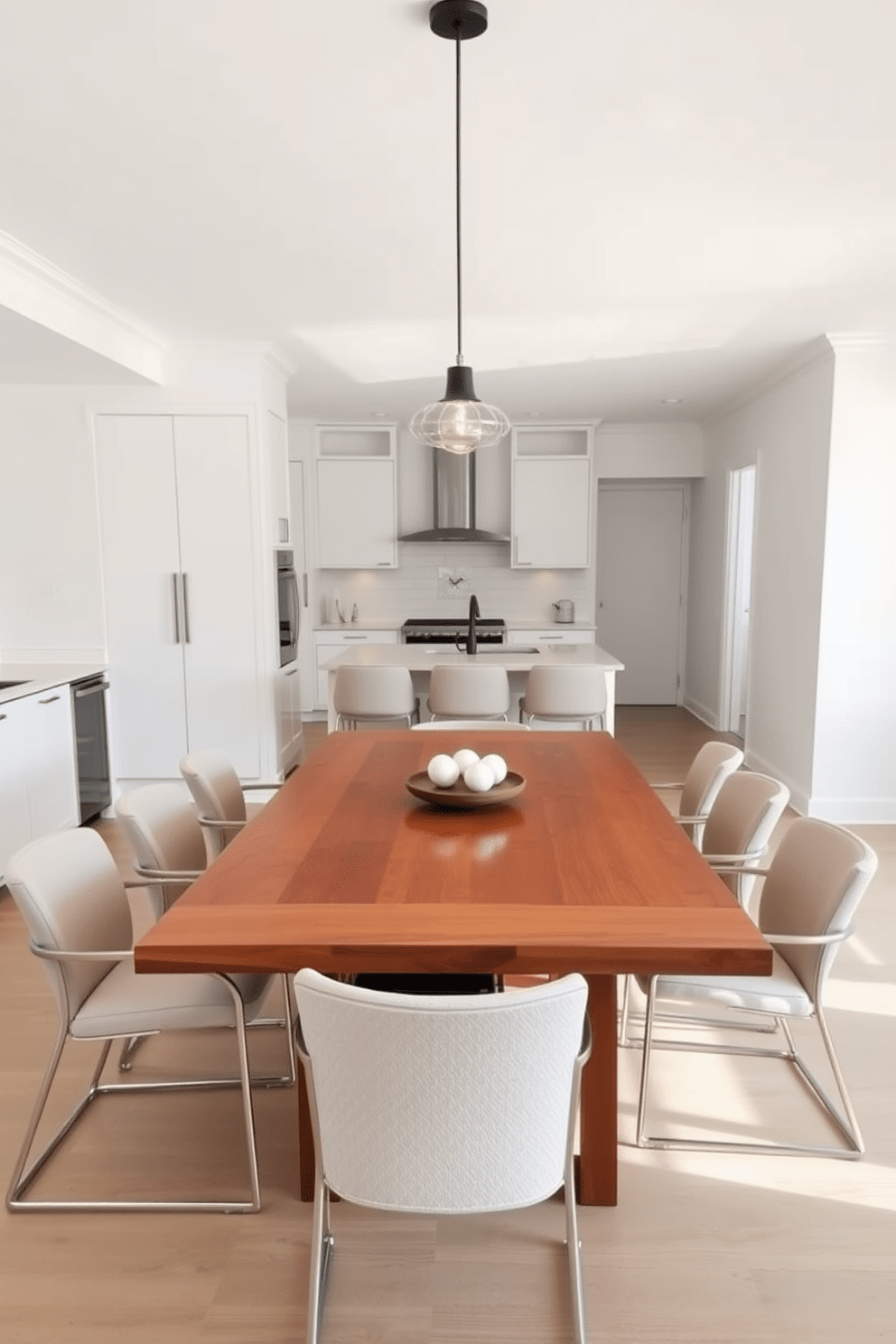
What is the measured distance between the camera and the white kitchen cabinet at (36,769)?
12.7 ft

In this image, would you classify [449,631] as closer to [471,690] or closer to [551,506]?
[551,506]

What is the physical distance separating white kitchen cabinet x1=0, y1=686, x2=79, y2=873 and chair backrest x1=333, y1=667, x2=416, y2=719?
142 cm

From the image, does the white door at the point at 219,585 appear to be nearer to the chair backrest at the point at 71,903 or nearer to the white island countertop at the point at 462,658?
the white island countertop at the point at 462,658

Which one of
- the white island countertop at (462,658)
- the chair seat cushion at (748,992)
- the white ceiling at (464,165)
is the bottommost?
the chair seat cushion at (748,992)

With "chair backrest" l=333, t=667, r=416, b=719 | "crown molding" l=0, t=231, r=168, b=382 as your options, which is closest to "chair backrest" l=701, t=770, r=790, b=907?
"chair backrest" l=333, t=667, r=416, b=719

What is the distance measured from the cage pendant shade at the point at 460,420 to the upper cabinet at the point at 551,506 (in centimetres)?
469

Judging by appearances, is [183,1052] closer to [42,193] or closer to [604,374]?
[42,193]

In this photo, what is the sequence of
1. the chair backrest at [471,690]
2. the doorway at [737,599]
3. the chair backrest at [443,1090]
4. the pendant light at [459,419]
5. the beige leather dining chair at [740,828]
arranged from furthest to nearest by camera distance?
the doorway at [737,599]
the chair backrest at [471,690]
the pendant light at [459,419]
the beige leather dining chair at [740,828]
the chair backrest at [443,1090]

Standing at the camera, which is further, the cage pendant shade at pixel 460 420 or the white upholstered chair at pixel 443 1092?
the cage pendant shade at pixel 460 420

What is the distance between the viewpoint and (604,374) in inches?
222

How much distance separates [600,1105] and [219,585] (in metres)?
3.89

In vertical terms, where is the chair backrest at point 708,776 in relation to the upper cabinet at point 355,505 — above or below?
below

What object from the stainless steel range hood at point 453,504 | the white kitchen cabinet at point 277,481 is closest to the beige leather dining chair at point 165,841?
the white kitchen cabinet at point 277,481

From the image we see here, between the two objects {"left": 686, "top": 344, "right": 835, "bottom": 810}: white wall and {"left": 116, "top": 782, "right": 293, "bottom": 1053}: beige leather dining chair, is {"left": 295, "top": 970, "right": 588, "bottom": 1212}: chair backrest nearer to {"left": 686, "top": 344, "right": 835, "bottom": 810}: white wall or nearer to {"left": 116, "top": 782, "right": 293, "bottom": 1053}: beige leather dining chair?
{"left": 116, "top": 782, "right": 293, "bottom": 1053}: beige leather dining chair
